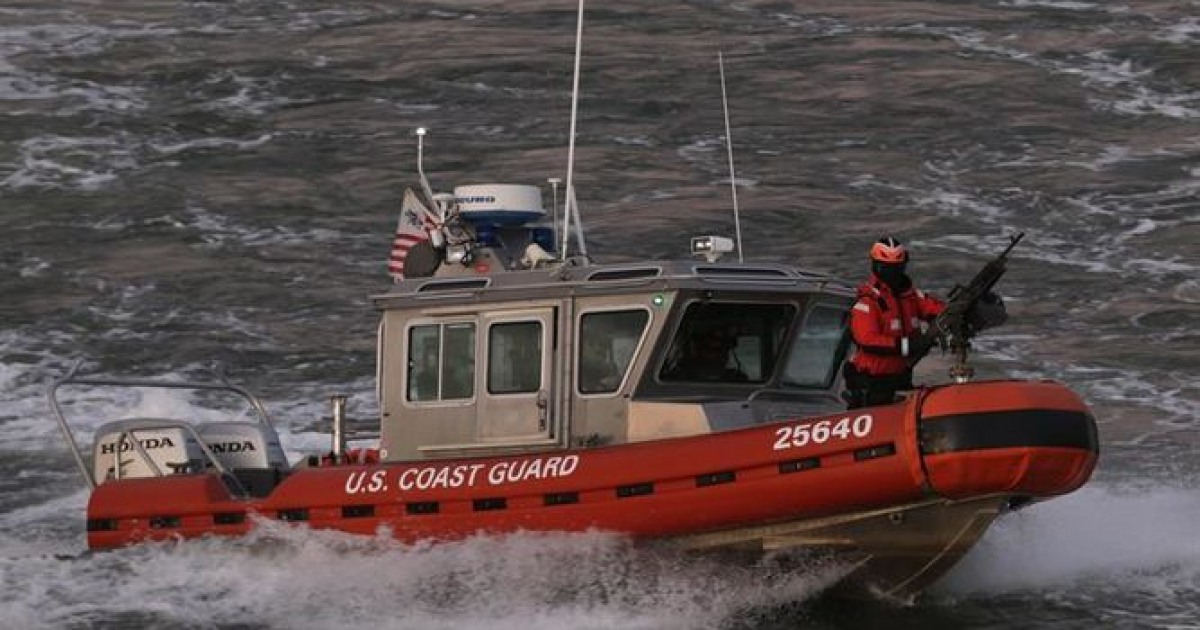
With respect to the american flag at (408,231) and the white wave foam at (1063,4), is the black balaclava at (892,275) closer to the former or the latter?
the american flag at (408,231)

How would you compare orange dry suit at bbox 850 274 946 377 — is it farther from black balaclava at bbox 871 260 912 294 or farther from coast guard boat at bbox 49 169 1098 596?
coast guard boat at bbox 49 169 1098 596

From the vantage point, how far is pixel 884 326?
36.3ft

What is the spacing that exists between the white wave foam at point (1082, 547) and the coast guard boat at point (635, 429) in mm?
1161

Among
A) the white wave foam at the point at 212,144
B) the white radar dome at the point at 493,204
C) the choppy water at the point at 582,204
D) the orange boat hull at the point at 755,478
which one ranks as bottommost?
the white wave foam at the point at 212,144

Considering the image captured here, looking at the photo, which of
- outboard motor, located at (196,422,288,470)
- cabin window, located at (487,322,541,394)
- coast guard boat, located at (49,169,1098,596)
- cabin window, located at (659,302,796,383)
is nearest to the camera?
coast guard boat, located at (49,169,1098,596)

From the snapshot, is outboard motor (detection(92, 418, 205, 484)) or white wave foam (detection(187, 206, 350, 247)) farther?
white wave foam (detection(187, 206, 350, 247))

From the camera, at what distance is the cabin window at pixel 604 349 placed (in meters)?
11.7

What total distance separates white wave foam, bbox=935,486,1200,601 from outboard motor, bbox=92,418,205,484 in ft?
15.1

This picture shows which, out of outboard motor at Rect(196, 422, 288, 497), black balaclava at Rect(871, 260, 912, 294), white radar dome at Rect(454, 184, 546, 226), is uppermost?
black balaclava at Rect(871, 260, 912, 294)

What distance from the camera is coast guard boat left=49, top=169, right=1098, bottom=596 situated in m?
10.7

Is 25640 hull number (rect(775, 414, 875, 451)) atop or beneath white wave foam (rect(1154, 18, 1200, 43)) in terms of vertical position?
atop

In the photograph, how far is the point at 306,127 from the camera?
27.4m

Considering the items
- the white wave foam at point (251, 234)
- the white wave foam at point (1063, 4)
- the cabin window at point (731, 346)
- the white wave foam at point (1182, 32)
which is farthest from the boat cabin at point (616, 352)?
the white wave foam at point (1063, 4)

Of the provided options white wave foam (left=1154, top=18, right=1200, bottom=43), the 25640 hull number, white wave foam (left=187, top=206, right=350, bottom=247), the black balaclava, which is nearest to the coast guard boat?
the 25640 hull number
